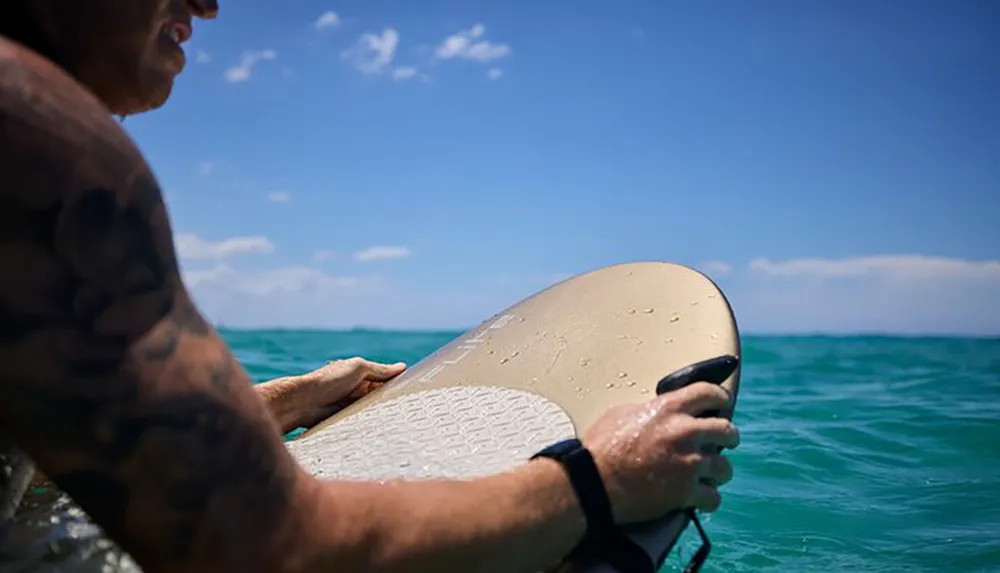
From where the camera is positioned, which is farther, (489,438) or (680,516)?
(489,438)

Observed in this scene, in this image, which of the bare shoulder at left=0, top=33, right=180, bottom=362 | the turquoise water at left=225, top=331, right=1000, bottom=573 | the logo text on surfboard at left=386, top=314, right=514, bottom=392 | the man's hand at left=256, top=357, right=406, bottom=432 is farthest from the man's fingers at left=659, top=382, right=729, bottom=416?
the turquoise water at left=225, top=331, right=1000, bottom=573

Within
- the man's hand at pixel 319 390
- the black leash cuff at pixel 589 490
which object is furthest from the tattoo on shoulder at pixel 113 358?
the man's hand at pixel 319 390

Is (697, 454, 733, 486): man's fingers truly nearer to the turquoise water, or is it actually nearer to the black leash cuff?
the black leash cuff

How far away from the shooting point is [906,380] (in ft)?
38.5

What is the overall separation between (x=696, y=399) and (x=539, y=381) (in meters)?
0.57

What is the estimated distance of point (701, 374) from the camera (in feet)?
4.73

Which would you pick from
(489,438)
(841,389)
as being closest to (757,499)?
(489,438)

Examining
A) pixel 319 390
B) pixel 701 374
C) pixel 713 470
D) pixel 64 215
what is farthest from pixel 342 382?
pixel 64 215

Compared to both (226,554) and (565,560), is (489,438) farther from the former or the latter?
(226,554)

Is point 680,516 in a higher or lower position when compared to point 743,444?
higher

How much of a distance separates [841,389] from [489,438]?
9913mm

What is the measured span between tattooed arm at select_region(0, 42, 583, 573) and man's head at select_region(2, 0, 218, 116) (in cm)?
16

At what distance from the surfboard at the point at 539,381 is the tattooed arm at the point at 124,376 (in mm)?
514

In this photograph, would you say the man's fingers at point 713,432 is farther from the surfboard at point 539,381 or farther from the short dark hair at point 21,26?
the short dark hair at point 21,26
